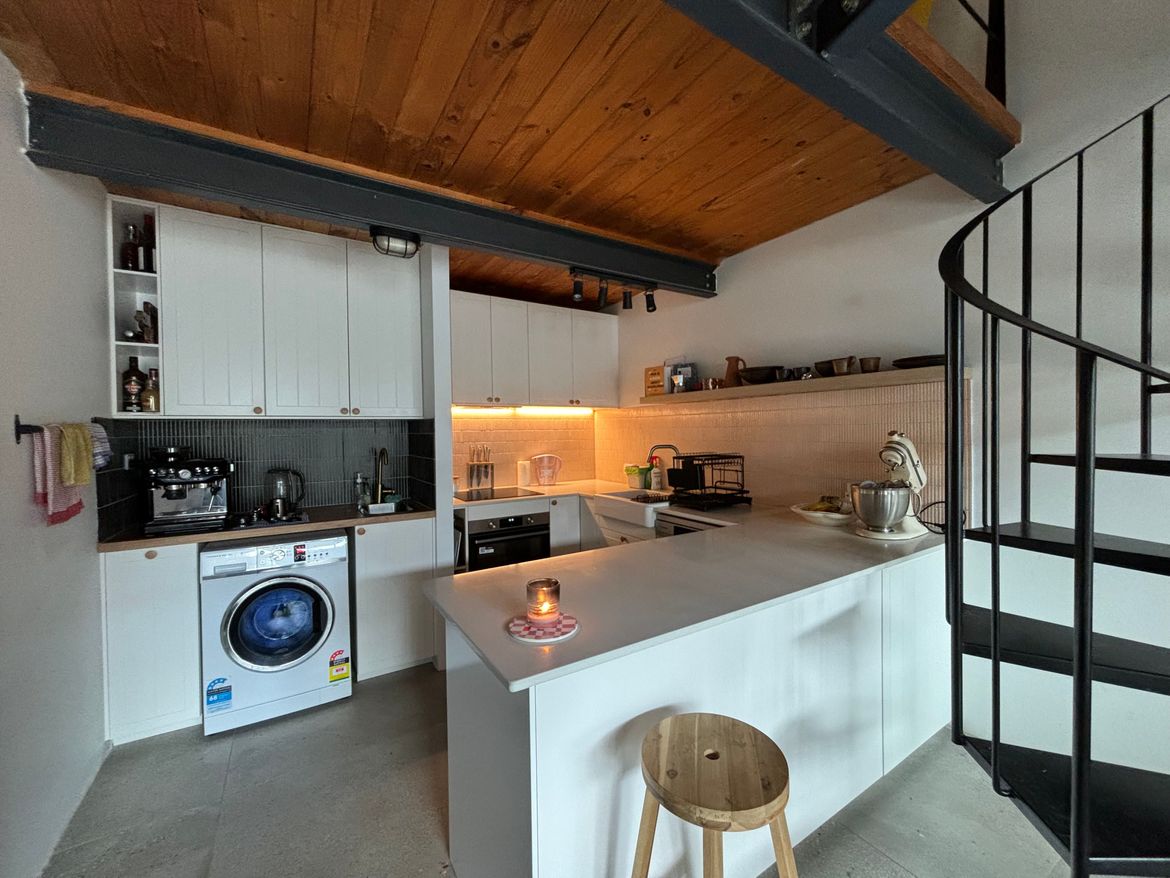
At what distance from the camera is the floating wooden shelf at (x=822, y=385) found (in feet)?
6.46

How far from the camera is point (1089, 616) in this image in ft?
2.81

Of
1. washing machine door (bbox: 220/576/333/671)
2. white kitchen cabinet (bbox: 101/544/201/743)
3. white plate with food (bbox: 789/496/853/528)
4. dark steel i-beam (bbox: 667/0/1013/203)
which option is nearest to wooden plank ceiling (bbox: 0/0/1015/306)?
dark steel i-beam (bbox: 667/0/1013/203)

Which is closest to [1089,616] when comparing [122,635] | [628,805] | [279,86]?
[628,805]

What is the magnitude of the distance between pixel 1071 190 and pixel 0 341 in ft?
11.9

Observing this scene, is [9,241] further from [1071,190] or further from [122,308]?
[1071,190]

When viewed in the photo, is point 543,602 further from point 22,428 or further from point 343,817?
point 22,428

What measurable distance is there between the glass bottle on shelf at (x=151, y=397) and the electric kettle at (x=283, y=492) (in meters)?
0.61

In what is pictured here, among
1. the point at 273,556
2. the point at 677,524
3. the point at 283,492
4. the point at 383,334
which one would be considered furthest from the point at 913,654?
the point at 283,492

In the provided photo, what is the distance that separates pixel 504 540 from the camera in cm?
312

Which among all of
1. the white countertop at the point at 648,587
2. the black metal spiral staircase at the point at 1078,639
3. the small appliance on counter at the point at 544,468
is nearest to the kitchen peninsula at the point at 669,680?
the white countertop at the point at 648,587

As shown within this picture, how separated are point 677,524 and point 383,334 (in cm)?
213

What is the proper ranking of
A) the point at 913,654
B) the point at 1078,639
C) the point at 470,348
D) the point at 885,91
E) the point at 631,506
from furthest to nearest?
the point at 470,348 < the point at 631,506 < the point at 913,654 < the point at 885,91 < the point at 1078,639

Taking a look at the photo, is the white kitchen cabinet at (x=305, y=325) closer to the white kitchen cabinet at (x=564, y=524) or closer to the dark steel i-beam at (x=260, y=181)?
the dark steel i-beam at (x=260, y=181)

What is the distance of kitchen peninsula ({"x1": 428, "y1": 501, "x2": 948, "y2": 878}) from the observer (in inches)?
39.8
